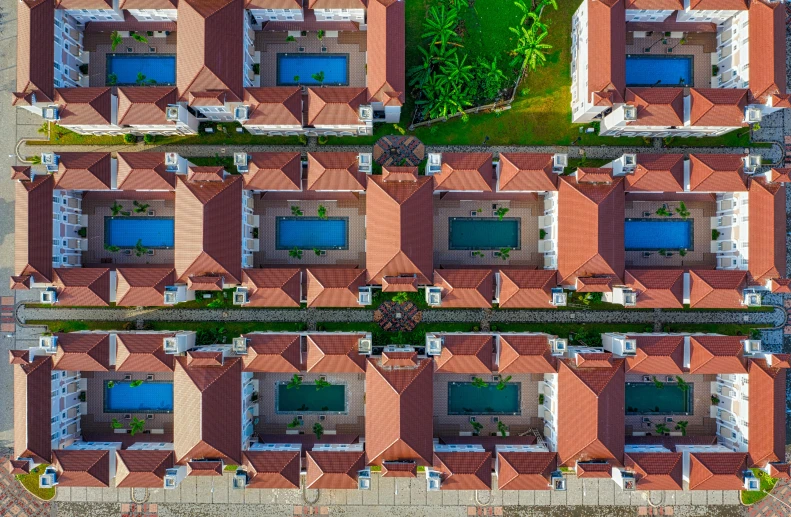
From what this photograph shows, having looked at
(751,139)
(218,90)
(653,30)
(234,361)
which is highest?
(653,30)

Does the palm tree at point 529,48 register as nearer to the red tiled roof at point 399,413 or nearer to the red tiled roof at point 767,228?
the red tiled roof at point 767,228

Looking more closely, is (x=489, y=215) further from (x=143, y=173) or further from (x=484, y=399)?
(x=143, y=173)

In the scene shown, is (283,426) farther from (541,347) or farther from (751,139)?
(751,139)

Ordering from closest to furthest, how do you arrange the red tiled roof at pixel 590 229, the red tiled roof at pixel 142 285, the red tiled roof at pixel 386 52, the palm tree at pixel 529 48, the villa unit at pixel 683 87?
the red tiled roof at pixel 590 229, the villa unit at pixel 683 87, the red tiled roof at pixel 386 52, the red tiled roof at pixel 142 285, the palm tree at pixel 529 48

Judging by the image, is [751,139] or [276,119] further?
[751,139]

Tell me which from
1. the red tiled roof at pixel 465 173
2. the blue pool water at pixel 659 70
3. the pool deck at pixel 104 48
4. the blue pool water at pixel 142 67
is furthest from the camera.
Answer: the pool deck at pixel 104 48

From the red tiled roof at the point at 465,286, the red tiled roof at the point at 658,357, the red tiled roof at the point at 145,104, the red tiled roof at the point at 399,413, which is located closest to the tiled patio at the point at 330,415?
the red tiled roof at the point at 399,413

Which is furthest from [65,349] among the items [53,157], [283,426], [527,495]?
[527,495]
